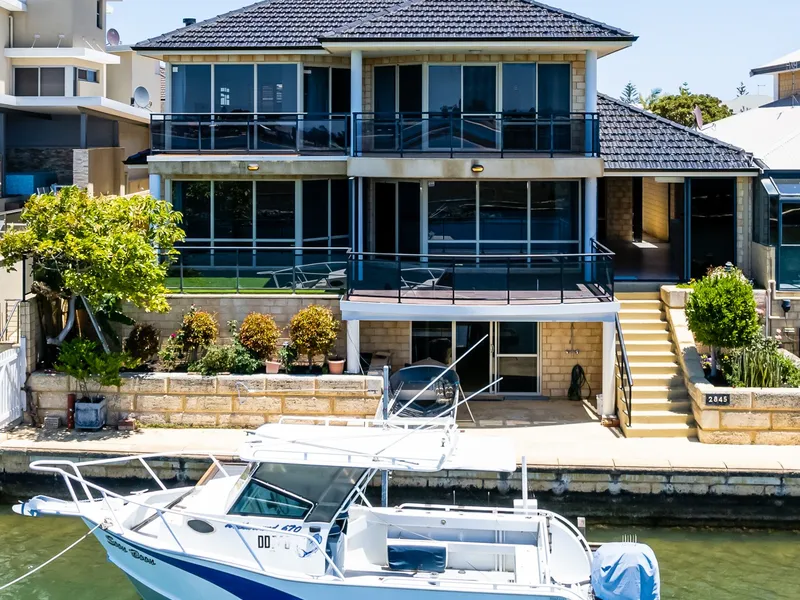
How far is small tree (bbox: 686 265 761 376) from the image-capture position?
24.1m

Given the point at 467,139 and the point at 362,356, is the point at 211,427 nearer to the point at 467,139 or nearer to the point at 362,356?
the point at 362,356

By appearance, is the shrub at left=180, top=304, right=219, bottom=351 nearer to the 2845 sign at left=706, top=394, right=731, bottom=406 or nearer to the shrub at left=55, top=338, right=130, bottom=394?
the shrub at left=55, top=338, right=130, bottom=394

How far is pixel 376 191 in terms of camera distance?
1117 inches

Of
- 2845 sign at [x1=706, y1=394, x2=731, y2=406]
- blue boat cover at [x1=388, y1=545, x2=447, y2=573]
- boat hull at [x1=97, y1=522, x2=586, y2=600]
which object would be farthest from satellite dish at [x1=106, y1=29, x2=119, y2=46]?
blue boat cover at [x1=388, y1=545, x2=447, y2=573]

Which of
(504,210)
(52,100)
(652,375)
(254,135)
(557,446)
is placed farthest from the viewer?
(52,100)

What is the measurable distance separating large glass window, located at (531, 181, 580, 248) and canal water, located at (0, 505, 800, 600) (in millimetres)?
7831

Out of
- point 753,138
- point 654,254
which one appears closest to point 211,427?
point 654,254

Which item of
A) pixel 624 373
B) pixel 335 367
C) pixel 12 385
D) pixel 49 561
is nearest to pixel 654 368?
pixel 624 373

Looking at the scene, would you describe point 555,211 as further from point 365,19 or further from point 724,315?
point 365,19

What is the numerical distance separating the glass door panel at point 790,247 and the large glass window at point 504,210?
17.3 feet

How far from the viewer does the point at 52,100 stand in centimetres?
4166

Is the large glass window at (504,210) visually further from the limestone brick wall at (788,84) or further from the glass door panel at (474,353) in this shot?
the limestone brick wall at (788,84)

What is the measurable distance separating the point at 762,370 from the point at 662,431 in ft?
7.04

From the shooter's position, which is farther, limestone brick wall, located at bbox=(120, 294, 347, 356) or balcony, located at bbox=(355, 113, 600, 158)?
balcony, located at bbox=(355, 113, 600, 158)
